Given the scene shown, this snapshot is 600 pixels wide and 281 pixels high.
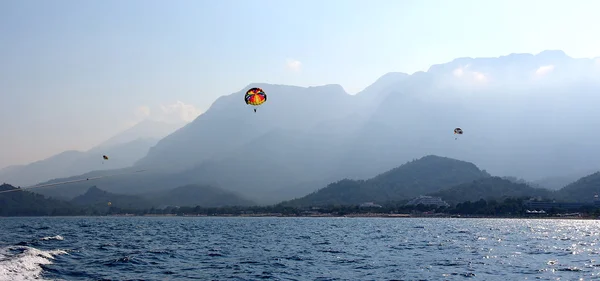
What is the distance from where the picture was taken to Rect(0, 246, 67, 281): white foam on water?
53809 millimetres

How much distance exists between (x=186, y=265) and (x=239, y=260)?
8.23 m

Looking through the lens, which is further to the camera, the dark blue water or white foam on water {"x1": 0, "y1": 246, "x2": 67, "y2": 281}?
the dark blue water

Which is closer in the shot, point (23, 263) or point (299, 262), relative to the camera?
point (23, 263)

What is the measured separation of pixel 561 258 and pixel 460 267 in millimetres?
17736

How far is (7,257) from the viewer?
6506 cm

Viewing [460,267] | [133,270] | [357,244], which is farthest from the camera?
[357,244]

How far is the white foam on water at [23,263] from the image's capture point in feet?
177

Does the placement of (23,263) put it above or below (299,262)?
above

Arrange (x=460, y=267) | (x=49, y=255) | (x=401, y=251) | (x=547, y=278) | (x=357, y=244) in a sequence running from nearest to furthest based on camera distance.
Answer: (x=547, y=278), (x=460, y=267), (x=49, y=255), (x=401, y=251), (x=357, y=244)

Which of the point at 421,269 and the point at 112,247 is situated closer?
the point at 421,269

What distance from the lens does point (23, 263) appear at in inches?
2359

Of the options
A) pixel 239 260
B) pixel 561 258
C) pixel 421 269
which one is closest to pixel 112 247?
pixel 239 260

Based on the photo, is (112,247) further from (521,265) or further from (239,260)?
(521,265)

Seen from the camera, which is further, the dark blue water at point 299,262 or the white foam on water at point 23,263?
the dark blue water at point 299,262
